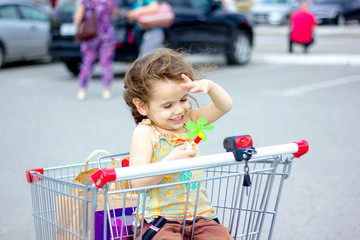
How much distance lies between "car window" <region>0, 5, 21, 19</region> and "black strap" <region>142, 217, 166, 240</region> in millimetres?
11498

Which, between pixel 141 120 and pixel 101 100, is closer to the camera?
pixel 141 120

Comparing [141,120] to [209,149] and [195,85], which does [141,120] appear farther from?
[209,149]

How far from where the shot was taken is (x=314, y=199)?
13.5 ft

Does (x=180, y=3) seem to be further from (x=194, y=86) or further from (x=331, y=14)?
(x=331, y=14)

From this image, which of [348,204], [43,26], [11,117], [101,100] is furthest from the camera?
[43,26]

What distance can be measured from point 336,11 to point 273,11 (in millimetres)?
3509

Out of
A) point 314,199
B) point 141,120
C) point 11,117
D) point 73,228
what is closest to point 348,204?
point 314,199

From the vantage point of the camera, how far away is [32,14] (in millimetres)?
13547

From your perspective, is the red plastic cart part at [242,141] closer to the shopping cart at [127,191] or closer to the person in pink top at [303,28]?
the shopping cart at [127,191]

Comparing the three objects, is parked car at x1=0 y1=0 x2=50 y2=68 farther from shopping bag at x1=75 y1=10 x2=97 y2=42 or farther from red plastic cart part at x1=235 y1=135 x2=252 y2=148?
red plastic cart part at x1=235 y1=135 x2=252 y2=148

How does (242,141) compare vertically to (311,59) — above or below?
above

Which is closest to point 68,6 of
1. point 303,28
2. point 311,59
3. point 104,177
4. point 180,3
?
point 180,3

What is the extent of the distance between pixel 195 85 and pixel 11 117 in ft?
19.0

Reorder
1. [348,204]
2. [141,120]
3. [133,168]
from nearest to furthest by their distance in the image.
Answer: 1. [133,168]
2. [141,120]
3. [348,204]
